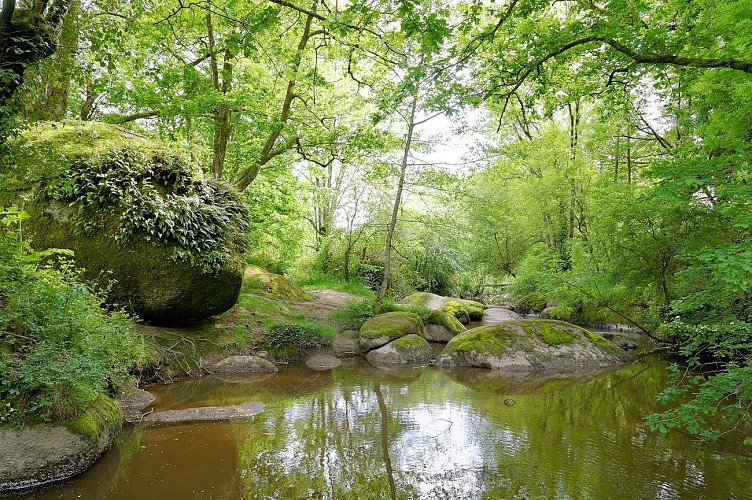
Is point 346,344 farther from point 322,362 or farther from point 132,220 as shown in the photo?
point 132,220

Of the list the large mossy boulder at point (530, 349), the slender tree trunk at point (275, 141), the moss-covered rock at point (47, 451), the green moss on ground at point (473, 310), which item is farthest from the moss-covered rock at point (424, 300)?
the moss-covered rock at point (47, 451)

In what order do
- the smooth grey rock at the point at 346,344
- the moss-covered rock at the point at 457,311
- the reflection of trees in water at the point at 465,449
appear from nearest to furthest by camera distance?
1. the reflection of trees in water at the point at 465,449
2. the smooth grey rock at the point at 346,344
3. the moss-covered rock at the point at 457,311

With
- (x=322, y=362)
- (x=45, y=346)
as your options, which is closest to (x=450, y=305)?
(x=322, y=362)

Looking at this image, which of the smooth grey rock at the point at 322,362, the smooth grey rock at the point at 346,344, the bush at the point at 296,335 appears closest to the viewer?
the smooth grey rock at the point at 322,362

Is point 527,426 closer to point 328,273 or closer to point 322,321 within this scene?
point 322,321

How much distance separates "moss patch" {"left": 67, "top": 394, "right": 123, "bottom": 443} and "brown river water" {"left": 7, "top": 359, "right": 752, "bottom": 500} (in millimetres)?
264

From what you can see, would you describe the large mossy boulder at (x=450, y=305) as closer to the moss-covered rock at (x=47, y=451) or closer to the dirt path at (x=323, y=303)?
the dirt path at (x=323, y=303)

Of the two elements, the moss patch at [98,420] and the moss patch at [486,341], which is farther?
the moss patch at [486,341]

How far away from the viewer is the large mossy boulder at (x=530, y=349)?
397 inches

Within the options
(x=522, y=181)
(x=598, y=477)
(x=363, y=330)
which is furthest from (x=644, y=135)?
(x=598, y=477)

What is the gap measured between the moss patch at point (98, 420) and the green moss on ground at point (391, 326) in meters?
6.85

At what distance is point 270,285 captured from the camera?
1341 cm

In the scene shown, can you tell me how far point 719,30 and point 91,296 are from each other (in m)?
7.65

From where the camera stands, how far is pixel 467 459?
4.67 m
